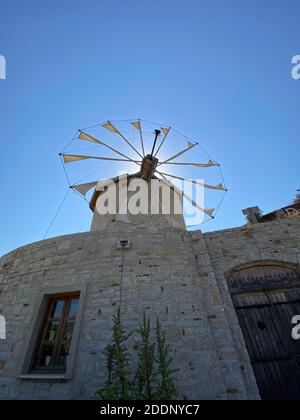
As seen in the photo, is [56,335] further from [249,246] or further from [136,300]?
[249,246]

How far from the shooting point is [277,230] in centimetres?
650

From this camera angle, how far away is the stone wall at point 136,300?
415cm

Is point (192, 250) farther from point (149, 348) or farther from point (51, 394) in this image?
point (51, 394)

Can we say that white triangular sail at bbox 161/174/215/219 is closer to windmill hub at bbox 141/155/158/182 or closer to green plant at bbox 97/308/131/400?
windmill hub at bbox 141/155/158/182

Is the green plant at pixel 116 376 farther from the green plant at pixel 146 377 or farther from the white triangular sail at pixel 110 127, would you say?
the white triangular sail at pixel 110 127

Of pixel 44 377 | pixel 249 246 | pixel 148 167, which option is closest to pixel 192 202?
pixel 148 167

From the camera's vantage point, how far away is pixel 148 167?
11.1m

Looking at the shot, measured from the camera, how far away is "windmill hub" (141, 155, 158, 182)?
10.9 meters

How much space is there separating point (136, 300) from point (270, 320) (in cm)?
325

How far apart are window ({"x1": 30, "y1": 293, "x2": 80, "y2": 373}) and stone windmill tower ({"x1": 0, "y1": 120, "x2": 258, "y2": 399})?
21 mm

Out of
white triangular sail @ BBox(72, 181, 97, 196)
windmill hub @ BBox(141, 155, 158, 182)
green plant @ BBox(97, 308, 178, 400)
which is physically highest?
windmill hub @ BBox(141, 155, 158, 182)

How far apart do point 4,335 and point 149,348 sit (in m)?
3.65

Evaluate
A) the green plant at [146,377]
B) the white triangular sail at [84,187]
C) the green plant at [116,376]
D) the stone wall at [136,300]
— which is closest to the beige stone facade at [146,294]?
the stone wall at [136,300]

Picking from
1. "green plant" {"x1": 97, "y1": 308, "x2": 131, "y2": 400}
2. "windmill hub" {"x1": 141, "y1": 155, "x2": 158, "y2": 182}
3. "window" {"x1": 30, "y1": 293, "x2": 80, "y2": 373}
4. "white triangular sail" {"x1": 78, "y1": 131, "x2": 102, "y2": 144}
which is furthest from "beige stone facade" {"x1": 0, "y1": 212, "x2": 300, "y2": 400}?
"white triangular sail" {"x1": 78, "y1": 131, "x2": 102, "y2": 144}
